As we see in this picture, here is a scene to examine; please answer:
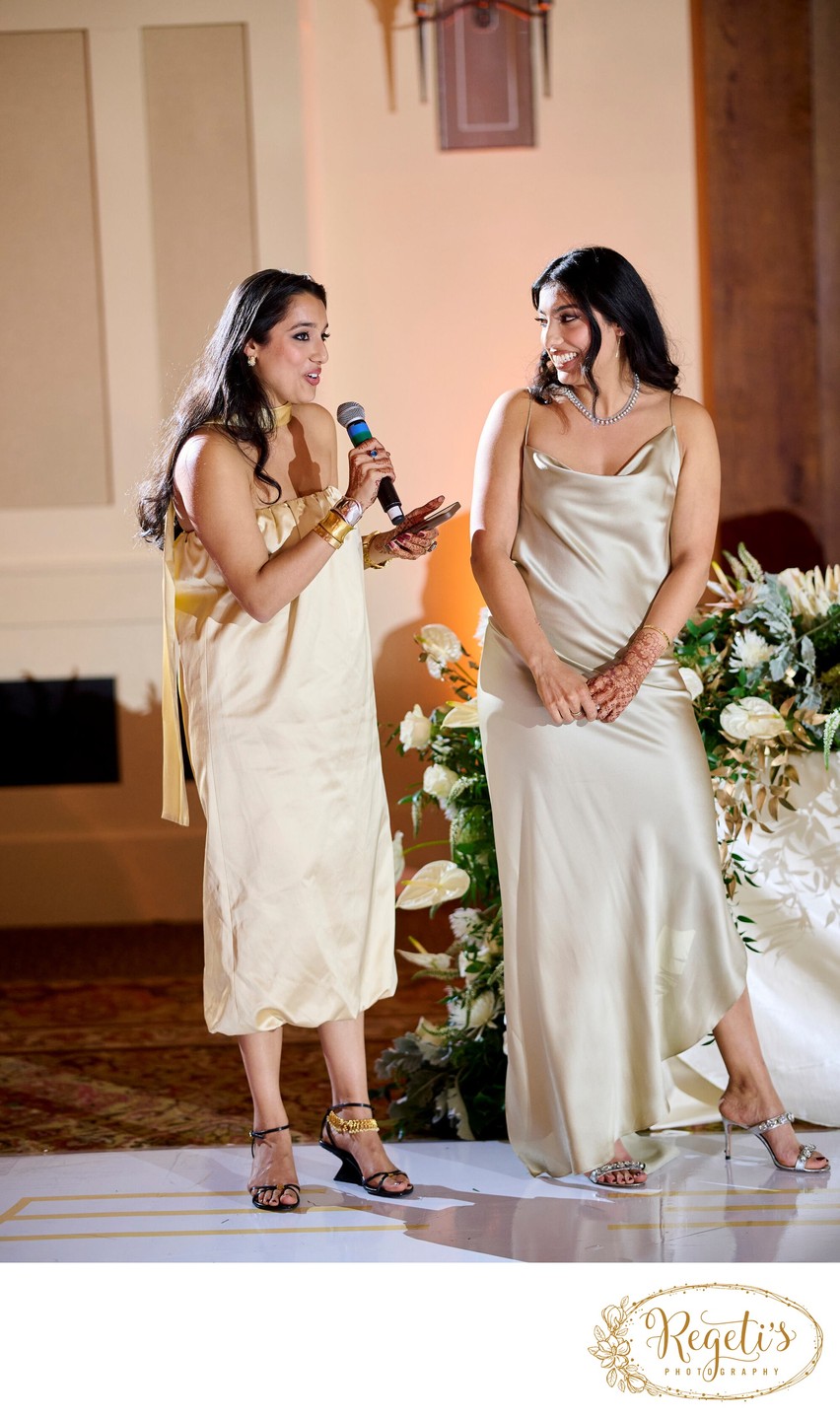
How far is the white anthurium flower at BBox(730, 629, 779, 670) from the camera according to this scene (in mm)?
2828

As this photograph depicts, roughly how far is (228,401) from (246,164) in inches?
131

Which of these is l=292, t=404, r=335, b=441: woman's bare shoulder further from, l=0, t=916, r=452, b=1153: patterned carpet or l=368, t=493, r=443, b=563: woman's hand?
l=0, t=916, r=452, b=1153: patterned carpet

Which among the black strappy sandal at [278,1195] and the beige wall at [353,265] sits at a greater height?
the beige wall at [353,265]

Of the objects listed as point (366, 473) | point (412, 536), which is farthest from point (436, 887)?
point (366, 473)

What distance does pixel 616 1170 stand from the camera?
2.54 meters

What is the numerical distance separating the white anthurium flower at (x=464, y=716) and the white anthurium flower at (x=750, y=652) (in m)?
0.57

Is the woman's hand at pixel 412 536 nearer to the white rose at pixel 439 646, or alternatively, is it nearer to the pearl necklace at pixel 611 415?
the pearl necklace at pixel 611 415

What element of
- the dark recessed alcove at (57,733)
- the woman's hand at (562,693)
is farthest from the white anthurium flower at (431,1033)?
the dark recessed alcove at (57,733)

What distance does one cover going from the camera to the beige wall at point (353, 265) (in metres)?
5.34

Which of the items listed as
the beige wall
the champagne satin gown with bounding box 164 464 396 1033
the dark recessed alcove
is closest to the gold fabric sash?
the champagne satin gown with bounding box 164 464 396 1033

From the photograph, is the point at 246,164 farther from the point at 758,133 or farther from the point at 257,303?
the point at 257,303

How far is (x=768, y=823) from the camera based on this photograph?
9.34 ft

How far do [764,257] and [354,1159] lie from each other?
4.24m
